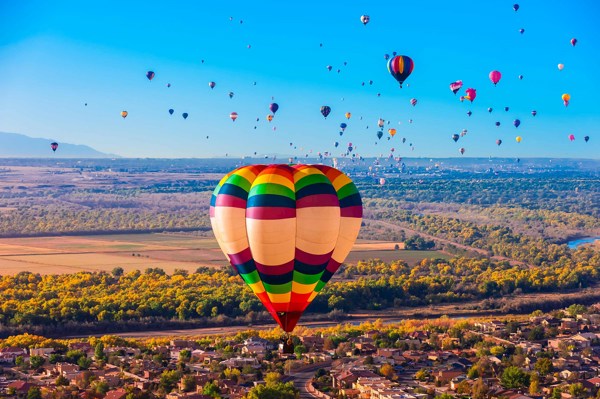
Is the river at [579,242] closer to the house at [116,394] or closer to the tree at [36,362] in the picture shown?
the tree at [36,362]

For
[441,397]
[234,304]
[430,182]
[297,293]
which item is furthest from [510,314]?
[430,182]

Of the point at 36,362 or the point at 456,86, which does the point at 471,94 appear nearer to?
the point at 456,86

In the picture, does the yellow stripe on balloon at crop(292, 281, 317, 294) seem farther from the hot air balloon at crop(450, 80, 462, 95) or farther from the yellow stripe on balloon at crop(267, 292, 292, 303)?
the hot air balloon at crop(450, 80, 462, 95)

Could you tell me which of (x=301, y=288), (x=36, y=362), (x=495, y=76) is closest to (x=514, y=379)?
(x=301, y=288)

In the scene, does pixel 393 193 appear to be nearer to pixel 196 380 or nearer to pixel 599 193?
pixel 599 193

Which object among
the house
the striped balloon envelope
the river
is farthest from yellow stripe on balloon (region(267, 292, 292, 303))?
the river

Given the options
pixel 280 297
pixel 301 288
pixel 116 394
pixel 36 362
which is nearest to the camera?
pixel 280 297
